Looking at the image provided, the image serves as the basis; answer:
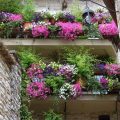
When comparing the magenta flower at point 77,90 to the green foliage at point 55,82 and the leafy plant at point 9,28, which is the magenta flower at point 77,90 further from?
the leafy plant at point 9,28

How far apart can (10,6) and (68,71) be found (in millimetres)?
4022

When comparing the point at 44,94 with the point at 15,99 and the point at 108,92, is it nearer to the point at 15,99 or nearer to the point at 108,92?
the point at 108,92

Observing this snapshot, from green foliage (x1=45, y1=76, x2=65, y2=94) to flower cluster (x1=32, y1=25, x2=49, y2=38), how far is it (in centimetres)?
199

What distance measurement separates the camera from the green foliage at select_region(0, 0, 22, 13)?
60.4 ft

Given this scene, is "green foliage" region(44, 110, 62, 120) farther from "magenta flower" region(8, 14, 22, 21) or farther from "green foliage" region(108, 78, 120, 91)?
"magenta flower" region(8, 14, 22, 21)

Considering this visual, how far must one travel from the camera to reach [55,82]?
49.9ft

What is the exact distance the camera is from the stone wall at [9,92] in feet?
34.6

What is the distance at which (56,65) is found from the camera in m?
15.8

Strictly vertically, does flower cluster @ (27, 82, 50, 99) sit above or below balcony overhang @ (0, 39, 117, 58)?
below

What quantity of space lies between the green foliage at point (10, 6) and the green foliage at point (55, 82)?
3.88 metres

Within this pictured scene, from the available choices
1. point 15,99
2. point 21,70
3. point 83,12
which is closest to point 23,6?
point 83,12

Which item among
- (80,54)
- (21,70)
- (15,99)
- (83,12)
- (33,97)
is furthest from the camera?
(83,12)

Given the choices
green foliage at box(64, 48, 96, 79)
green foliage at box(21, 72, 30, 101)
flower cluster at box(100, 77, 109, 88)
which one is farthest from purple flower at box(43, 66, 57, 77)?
green foliage at box(21, 72, 30, 101)

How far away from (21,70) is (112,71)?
12.0 ft
